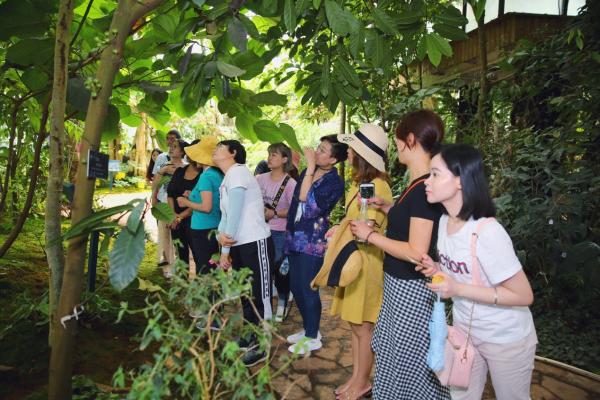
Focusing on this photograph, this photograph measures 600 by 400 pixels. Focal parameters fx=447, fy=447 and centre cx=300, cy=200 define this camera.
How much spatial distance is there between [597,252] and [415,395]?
2731 mm

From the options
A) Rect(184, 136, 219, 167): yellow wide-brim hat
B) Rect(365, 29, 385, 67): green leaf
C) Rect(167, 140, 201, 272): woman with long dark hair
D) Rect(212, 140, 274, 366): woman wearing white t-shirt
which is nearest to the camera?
Rect(365, 29, 385, 67): green leaf

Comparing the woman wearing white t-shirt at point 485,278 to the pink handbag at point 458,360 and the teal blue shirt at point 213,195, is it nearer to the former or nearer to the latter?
the pink handbag at point 458,360

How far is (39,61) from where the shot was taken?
1.96 meters

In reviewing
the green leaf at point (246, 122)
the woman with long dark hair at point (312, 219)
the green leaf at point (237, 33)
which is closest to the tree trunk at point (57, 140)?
the green leaf at point (237, 33)

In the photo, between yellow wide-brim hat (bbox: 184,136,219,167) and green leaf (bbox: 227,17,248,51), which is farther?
yellow wide-brim hat (bbox: 184,136,219,167)

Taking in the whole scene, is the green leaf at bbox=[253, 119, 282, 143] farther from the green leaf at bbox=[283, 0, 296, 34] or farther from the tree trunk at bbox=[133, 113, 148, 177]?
the tree trunk at bbox=[133, 113, 148, 177]

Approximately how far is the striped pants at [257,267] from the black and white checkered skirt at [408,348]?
1.37 metres

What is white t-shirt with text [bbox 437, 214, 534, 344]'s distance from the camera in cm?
161

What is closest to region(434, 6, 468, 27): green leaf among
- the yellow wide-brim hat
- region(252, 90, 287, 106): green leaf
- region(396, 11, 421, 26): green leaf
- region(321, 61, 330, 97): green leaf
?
region(396, 11, 421, 26): green leaf

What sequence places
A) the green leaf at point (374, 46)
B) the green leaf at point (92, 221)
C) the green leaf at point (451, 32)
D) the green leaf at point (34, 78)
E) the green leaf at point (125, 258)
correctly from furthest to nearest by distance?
the green leaf at point (34, 78) → the green leaf at point (451, 32) → the green leaf at point (374, 46) → the green leaf at point (92, 221) → the green leaf at point (125, 258)

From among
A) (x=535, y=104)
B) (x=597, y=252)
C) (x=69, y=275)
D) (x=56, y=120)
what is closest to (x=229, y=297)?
(x=69, y=275)

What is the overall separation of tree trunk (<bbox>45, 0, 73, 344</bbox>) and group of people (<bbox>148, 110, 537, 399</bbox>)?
1.22 feet

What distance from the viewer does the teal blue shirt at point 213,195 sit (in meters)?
3.75

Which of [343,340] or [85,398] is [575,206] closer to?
[343,340]
